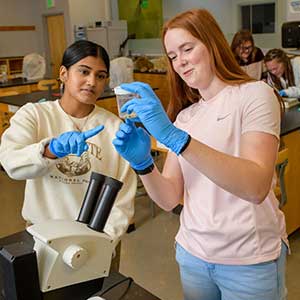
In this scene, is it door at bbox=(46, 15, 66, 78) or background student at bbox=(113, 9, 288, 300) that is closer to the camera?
background student at bbox=(113, 9, 288, 300)

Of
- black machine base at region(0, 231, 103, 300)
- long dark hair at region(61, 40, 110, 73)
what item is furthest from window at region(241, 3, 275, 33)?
black machine base at region(0, 231, 103, 300)

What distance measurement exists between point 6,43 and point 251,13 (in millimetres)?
4881

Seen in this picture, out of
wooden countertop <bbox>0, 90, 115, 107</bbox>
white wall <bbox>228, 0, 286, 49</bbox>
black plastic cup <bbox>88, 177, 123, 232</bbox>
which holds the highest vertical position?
white wall <bbox>228, 0, 286, 49</bbox>

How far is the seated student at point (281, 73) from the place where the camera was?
3516mm

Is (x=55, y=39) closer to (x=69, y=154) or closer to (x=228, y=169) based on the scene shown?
(x=69, y=154)

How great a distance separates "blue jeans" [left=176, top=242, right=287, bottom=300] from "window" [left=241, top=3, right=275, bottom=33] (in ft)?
18.7

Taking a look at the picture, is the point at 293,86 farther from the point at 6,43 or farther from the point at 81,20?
the point at 6,43

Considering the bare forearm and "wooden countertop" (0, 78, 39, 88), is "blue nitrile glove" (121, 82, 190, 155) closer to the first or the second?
the bare forearm

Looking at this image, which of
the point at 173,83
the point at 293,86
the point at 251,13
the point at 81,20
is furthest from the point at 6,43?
the point at 173,83

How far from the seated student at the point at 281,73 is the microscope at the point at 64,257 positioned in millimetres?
2866

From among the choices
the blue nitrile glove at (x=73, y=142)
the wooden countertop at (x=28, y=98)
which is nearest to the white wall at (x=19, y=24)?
the wooden countertop at (x=28, y=98)

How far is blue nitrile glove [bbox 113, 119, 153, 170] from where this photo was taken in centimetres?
105

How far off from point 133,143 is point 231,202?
29 cm

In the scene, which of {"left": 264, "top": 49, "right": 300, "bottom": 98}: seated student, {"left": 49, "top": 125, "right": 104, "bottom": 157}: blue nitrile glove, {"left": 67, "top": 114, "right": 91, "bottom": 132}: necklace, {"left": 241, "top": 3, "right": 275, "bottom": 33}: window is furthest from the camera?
{"left": 241, "top": 3, "right": 275, "bottom": 33}: window
